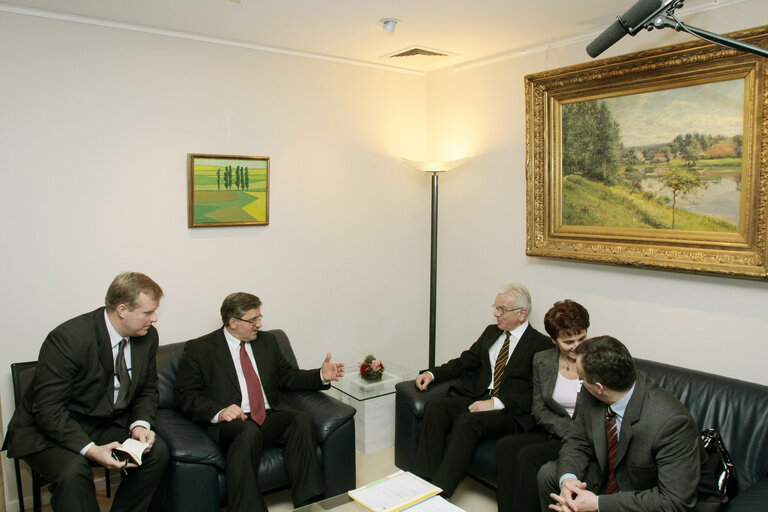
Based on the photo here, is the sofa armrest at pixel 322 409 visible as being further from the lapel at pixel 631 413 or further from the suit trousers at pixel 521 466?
the lapel at pixel 631 413

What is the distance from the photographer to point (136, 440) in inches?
114

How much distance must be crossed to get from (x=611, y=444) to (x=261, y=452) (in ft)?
5.74

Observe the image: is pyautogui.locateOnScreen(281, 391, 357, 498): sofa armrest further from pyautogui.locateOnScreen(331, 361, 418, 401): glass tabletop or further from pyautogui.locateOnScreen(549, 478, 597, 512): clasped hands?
pyautogui.locateOnScreen(549, 478, 597, 512): clasped hands

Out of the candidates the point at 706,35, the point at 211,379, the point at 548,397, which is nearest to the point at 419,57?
the point at 548,397

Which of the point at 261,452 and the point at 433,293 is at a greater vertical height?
the point at 433,293

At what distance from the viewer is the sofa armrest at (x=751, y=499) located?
2409 mm

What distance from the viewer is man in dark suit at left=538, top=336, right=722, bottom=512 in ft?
7.64

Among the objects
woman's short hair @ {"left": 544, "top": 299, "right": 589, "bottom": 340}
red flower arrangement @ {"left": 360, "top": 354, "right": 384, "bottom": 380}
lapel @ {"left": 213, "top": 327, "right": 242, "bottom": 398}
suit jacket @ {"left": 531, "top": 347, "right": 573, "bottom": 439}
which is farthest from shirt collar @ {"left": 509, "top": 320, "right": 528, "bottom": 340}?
lapel @ {"left": 213, "top": 327, "right": 242, "bottom": 398}

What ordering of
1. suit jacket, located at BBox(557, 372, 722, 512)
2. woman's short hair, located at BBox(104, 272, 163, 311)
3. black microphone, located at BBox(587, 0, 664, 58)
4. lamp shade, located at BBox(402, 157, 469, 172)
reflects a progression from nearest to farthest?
black microphone, located at BBox(587, 0, 664, 58), suit jacket, located at BBox(557, 372, 722, 512), woman's short hair, located at BBox(104, 272, 163, 311), lamp shade, located at BBox(402, 157, 469, 172)

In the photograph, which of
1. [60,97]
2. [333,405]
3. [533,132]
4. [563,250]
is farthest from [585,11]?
[60,97]

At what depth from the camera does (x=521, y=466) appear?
3.05 meters

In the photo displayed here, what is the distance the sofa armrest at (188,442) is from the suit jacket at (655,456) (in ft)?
6.03

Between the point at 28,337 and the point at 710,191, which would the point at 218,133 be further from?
the point at 710,191

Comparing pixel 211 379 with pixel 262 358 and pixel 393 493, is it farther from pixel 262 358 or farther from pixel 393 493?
pixel 393 493
